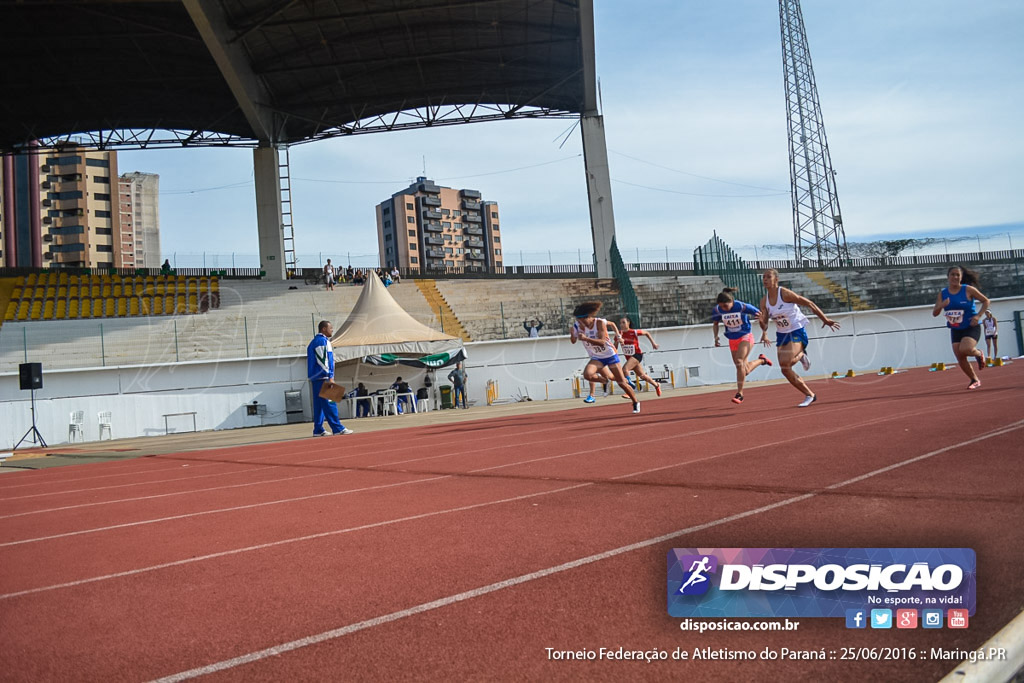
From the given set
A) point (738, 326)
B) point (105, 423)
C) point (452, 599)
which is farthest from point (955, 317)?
point (105, 423)

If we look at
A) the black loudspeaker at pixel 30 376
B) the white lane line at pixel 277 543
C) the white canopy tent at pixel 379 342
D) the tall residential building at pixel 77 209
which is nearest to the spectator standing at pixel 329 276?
the white canopy tent at pixel 379 342

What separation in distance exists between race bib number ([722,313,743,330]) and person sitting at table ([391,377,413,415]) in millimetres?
13800

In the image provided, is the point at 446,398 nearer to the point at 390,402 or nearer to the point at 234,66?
the point at 390,402

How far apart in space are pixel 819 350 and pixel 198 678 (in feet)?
102

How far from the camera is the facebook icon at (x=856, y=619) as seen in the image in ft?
7.41

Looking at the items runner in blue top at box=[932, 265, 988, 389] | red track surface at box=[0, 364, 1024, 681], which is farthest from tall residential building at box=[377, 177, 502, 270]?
red track surface at box=[0, 364, 1024, 681]

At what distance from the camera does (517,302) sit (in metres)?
29.2

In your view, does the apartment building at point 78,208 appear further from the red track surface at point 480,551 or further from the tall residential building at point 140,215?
the red track surface at point 480,551

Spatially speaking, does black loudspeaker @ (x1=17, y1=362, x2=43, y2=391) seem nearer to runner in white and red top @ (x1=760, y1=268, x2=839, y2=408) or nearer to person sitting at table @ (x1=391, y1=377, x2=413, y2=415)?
person sitting at table @ (x1=391, y1=377, x2=413, y2=415)

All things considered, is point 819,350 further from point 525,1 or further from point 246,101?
point 246,101

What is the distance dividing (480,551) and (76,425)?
21.7 meters

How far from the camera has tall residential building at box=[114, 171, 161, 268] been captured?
119m

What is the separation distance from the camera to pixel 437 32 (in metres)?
30.4

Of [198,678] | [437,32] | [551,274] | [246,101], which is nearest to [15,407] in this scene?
[246,101]
